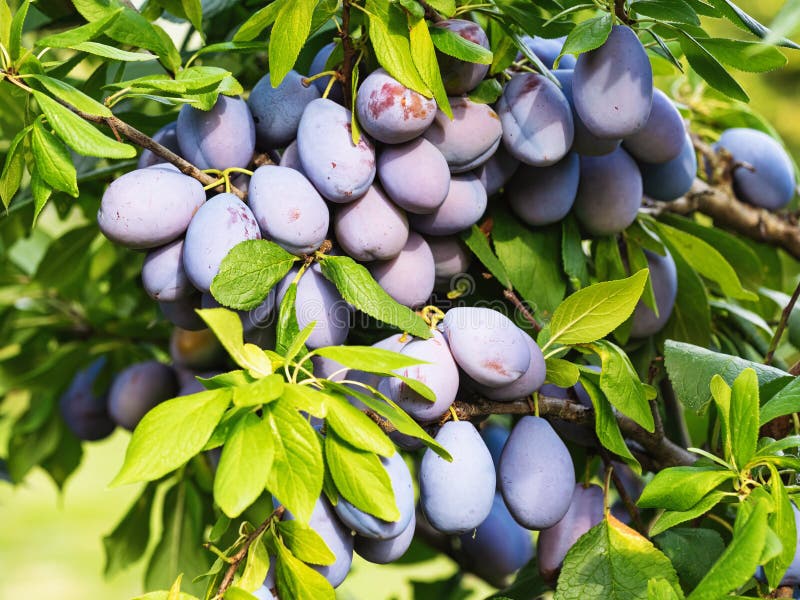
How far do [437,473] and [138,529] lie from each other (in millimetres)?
572

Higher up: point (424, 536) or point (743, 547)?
point (743, 547)

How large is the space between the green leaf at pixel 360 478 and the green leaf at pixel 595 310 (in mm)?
169

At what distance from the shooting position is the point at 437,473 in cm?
52

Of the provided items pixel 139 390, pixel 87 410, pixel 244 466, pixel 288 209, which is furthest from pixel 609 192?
pixel 87 410

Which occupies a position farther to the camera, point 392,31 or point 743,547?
point 392,31

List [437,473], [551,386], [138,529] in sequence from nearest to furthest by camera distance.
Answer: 1. [437,473]
2. [551,386]
3. [138,529]

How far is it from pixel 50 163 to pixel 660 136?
1.43ft

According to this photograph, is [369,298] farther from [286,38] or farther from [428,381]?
[286,38]

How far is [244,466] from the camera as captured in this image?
399 millimetres

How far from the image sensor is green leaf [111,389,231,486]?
40cm

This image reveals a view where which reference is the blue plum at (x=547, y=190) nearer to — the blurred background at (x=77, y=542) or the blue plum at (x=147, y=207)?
the blue plum at (x=147, y=207)

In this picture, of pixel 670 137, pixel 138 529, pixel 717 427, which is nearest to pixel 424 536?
pixel 138 529

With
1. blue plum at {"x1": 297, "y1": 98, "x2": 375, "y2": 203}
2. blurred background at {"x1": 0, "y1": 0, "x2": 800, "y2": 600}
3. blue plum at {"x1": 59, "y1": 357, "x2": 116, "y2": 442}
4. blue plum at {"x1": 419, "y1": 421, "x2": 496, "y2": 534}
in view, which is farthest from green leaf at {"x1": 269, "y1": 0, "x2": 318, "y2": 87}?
blurred background at {"x1": 0, "y1": 0, "x2": 800, "y2": 600}

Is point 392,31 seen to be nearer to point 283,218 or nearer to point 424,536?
point 283,218
